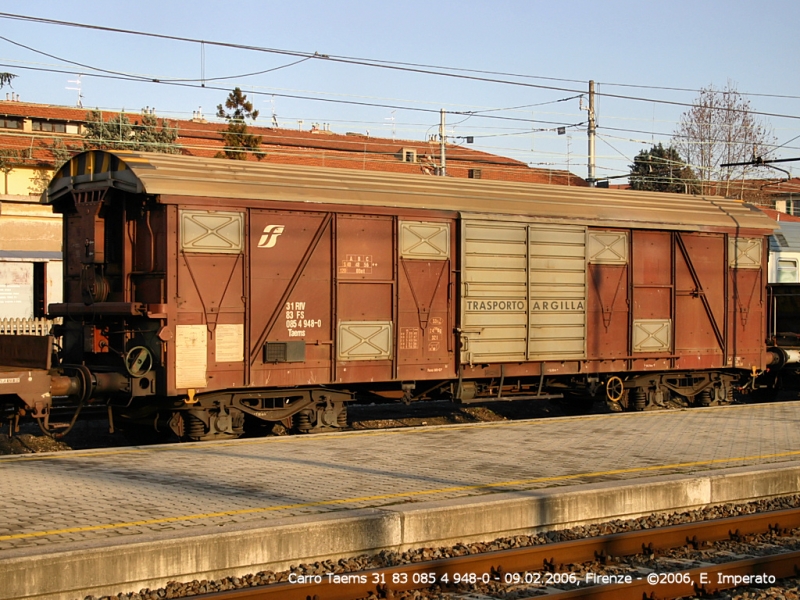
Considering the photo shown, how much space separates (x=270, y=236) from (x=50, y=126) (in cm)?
4238

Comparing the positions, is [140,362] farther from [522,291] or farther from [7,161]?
[7,161]

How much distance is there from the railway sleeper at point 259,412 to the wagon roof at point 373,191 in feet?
8.94

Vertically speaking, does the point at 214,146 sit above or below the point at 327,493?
above

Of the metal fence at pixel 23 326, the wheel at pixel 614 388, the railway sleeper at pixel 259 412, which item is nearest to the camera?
the railway sleeper at pixel 259 412

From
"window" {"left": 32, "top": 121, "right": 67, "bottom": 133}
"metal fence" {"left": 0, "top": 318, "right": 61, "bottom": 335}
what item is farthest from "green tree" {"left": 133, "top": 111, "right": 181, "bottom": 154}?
"metal fence" {"left": 0, "top": 318, "right": 61, "bottom": 335}

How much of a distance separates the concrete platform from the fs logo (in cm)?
271

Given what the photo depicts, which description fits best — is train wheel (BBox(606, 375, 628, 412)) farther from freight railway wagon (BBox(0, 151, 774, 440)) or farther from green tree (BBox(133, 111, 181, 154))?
green tree (BBox(133, 111, 181, 154))

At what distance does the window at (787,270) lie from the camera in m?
23.4

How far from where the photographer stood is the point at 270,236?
40.0 ft

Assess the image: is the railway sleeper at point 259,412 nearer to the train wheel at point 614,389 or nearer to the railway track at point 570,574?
the train wheel at point 614,389

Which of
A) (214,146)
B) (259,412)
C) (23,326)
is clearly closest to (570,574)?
(259,412)

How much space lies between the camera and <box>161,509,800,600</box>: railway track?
20.6ft

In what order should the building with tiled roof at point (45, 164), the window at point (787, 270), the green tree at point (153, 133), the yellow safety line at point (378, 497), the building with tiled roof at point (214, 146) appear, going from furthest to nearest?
the green tree at point (153, 133) < the building with tiled roof at point (214, 146) < the building with tiled roof at point (45, 164) < the window at point (787, 270) < the yellow safety line at point (378, 497)

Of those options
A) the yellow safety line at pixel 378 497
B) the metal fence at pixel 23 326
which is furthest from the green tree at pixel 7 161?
the yellow safety line at pixel 378 497
